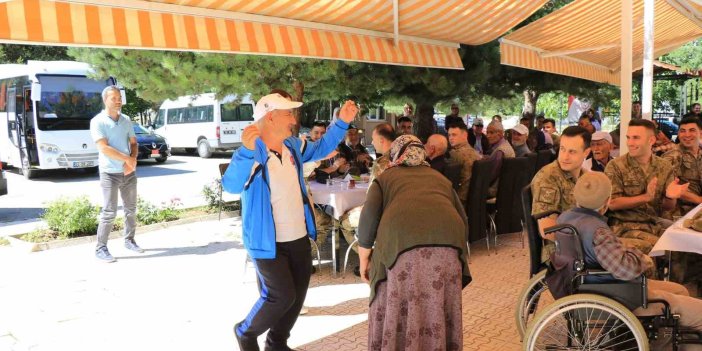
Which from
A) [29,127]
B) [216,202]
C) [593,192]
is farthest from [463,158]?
[29,127]

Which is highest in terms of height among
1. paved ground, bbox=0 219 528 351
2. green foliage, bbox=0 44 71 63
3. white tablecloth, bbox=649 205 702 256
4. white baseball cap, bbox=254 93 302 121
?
green foliage, bbox=0 44 71 63

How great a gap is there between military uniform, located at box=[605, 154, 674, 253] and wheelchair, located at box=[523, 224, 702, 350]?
3.49 ft

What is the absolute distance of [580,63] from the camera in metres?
9.60

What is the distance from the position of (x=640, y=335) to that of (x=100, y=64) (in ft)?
21.5

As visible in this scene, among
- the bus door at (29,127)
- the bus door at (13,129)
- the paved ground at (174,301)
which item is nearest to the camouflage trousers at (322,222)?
the paved ground at (174,301)

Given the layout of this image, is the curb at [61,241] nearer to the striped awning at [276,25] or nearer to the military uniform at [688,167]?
the striped awning at [276,25]

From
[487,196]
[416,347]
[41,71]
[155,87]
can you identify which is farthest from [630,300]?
[41,71]

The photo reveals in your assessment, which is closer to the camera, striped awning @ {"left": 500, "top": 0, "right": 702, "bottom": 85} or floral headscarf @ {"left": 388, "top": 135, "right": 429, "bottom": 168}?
Answer: floral headscarf @ {"left": 388, "top": 135, "right": 429, "bottom": 168}

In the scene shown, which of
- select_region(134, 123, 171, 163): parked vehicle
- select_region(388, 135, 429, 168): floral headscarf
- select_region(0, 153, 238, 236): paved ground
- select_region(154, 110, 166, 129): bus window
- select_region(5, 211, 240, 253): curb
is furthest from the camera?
select_region(154, 110, 166, 129): bus window

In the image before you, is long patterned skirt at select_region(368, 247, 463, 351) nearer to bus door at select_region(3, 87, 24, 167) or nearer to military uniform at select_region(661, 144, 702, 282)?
military uniform at select_region(661, 144, 702, 282)

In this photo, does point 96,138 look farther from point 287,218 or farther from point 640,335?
point 640,335

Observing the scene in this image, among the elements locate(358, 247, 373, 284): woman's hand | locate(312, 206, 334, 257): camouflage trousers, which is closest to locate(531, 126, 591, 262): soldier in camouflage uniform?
locate(358, 247, 373, 284): woman's hand

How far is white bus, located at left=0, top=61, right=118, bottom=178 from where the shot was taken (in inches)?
563

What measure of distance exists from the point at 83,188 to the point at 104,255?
816cm
